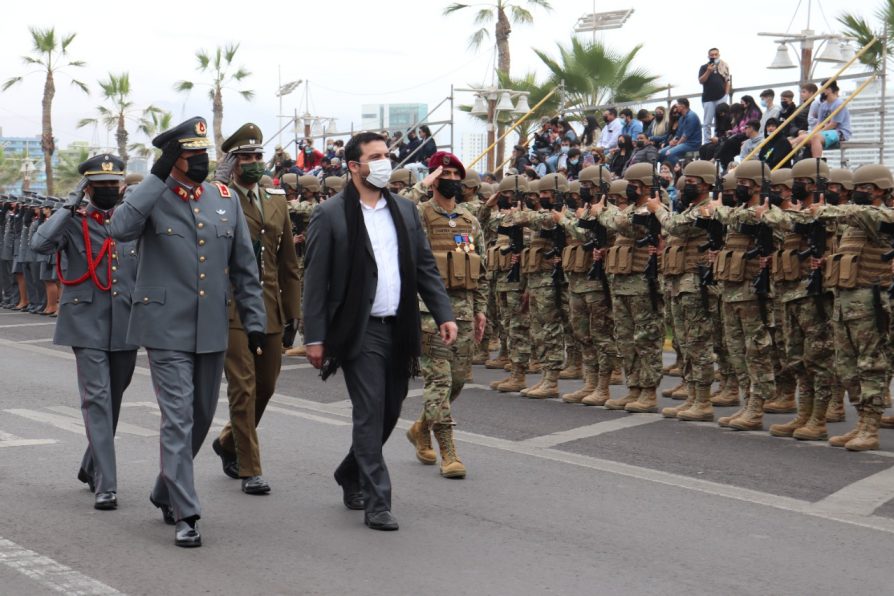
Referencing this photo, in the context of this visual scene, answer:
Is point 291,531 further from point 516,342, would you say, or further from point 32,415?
point 516,342

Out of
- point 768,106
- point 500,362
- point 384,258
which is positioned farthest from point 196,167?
point 768,106

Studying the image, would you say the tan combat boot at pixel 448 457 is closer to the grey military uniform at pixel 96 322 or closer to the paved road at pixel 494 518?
the paved road at pixel 494 518

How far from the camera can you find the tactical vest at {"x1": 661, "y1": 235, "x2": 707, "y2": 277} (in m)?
11.0

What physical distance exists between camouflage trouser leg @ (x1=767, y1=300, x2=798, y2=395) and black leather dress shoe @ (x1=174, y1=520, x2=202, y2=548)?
5911mm

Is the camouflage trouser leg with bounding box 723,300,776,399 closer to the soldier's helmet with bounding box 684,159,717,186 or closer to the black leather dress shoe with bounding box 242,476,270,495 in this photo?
the soldier's helmet with bounding box 684,159,717,186

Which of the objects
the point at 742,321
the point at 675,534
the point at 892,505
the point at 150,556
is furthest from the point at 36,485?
the point at 742,321

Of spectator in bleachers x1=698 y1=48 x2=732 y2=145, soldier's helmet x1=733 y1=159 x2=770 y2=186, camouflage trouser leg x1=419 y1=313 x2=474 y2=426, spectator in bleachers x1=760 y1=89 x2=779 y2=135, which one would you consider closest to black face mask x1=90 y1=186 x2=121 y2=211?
camouflage trouser leg x1=419 y1=313 x2=474 y2=426

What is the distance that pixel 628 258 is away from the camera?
1141 centimetres

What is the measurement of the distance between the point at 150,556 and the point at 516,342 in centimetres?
708

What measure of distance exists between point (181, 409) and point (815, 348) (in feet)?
19.0

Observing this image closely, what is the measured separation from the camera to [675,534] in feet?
22.0

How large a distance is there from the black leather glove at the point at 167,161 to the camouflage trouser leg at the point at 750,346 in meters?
5.71

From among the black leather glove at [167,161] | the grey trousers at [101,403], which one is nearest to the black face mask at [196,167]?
the black leather glove at [167,161]

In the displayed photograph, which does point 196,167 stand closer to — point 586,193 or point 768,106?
point 586,193
